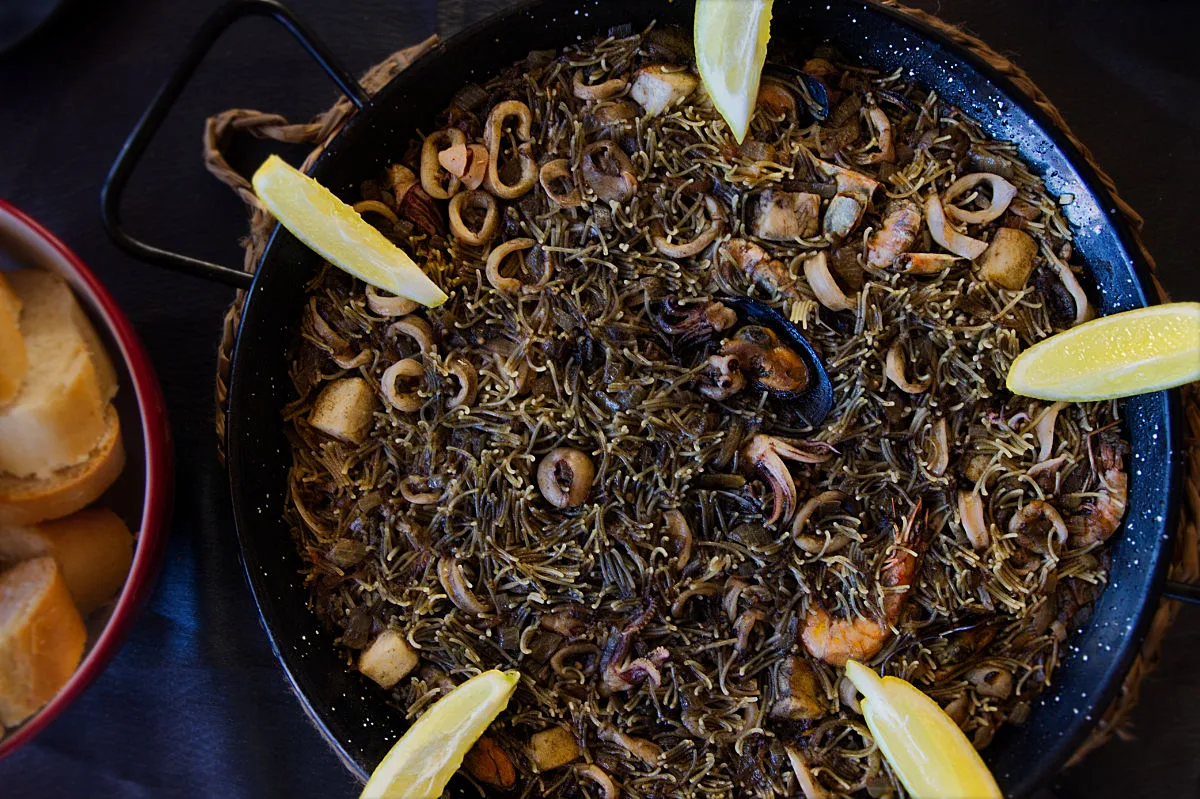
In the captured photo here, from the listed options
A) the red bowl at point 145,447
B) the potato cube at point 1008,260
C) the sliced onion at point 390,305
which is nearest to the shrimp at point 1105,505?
the potato cube at point 1008,260

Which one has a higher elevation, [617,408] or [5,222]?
[5,222]

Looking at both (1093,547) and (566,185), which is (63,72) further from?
(1093,547)

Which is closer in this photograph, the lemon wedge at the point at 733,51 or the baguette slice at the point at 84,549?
the lemon wedge at the point at 733,51

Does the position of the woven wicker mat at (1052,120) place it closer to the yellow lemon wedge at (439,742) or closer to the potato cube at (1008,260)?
the potato cube at (1008,260)

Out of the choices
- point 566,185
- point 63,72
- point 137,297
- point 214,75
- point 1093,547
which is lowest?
point 1093,547

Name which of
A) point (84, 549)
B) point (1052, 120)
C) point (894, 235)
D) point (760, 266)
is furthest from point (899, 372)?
point (84, 549)

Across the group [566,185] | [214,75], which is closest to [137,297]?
[214,75]
